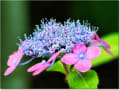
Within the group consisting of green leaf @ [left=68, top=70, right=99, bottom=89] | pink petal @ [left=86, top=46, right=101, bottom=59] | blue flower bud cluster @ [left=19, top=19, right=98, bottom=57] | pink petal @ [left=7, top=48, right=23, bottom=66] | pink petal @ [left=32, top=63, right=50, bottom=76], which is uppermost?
blue flower bud cluster @ [left=19, top=19, right=98, bottom=57]

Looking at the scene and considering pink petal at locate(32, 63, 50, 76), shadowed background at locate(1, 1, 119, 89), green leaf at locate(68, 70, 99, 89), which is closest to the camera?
pink petal at locate(32, 63, 50, 76)

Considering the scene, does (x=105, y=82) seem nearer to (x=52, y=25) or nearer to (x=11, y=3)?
(x=11, y=3)

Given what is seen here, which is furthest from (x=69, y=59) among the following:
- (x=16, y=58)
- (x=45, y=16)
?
(x=45, y=16)

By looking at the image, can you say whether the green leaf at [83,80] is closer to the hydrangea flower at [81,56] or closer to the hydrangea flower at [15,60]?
the hydrangea flower at [81,56]

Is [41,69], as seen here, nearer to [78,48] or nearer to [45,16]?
[78,48]

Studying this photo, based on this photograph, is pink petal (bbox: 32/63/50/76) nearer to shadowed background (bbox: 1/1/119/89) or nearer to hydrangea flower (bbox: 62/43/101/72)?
hydrangea flower (bbox: 62/43/101/72)

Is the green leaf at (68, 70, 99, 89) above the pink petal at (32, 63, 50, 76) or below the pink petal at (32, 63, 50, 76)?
below

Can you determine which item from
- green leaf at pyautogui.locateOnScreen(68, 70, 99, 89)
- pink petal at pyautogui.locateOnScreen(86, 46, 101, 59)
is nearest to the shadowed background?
green leaf at pyautogui.locateOnScreen(68, 70, 99, 89)
